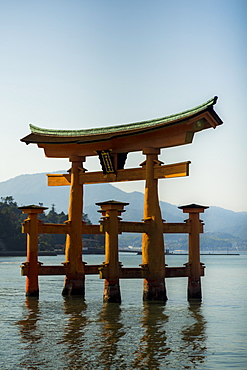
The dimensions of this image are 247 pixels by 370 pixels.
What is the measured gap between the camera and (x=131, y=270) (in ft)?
65.4

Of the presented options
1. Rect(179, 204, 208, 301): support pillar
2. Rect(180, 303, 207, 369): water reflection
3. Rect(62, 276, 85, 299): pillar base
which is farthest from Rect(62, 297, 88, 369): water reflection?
Rect(179, 204, 208, 301): support pillar

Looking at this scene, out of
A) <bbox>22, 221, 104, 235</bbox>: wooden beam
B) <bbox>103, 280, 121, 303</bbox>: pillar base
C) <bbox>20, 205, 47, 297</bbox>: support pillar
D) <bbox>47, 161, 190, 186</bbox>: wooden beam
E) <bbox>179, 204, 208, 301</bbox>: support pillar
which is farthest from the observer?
<bbox>179, 204, 208, 301</bbox>: support pillar

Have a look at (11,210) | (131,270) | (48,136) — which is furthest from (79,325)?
(11,210)

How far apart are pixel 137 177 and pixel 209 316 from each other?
Answer: 18.2 feet

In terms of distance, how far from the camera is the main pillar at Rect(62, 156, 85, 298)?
2234cm

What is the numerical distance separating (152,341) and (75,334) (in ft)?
6.93

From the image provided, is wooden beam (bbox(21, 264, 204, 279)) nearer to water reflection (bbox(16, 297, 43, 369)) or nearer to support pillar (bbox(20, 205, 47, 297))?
support pillar (bbox(20, 205, 47, 297))

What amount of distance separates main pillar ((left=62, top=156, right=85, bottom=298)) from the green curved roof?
4.90ft

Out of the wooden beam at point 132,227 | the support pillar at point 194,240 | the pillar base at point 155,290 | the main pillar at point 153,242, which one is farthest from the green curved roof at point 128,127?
the pillar base at point 155,290

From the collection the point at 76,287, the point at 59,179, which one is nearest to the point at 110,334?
the point at 76,287

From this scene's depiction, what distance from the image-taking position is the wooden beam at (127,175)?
19.5 meters

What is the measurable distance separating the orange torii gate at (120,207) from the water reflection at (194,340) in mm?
2333

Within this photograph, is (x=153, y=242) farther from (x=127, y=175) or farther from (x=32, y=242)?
(x=32, y=242)

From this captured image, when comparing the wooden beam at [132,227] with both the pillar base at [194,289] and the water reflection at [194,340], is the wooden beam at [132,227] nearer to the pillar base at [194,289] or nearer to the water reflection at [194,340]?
the pillar base at [194,289]
